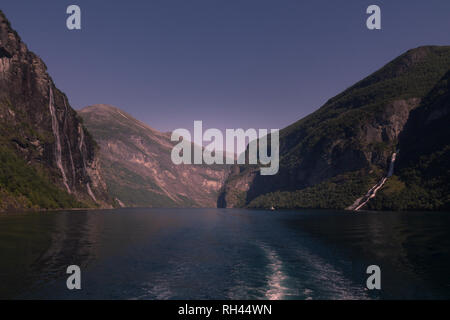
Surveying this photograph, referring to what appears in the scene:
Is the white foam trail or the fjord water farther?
the white foam trail

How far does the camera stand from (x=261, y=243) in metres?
63.0

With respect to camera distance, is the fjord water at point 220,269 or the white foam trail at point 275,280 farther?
the white foam trail at point 275,280

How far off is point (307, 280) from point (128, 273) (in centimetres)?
1796

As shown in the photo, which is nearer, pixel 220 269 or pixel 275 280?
pixel 275 280

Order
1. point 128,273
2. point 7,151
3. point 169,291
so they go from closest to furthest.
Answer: point 169,291
point 128,273
point 7,151

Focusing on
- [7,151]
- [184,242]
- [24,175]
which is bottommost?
[184,242]

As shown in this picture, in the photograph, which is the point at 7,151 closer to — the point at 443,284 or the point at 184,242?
the point at 184,242

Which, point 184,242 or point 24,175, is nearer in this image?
point 184,242

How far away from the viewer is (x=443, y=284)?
31.0 meters
